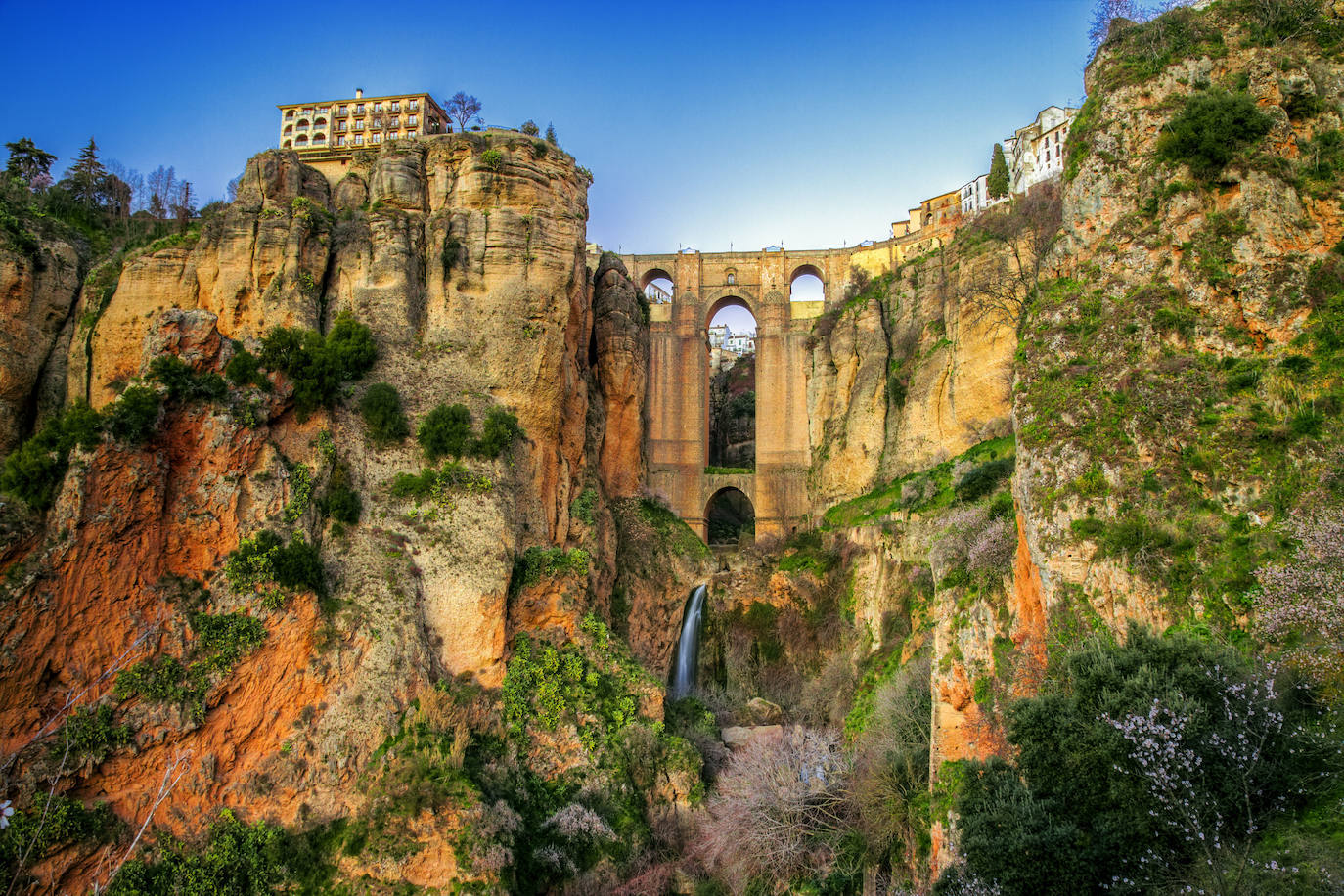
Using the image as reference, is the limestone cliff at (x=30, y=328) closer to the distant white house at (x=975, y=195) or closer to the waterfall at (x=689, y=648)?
the waterfall at (x=689, y=648)

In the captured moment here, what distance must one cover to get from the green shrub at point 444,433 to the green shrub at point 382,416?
0.44 meters

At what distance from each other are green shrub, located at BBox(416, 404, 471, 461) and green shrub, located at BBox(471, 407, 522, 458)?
0.31 m

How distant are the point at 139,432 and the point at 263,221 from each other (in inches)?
288

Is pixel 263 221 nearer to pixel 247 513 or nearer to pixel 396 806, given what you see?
pixel 247 513

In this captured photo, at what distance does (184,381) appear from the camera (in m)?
15.4

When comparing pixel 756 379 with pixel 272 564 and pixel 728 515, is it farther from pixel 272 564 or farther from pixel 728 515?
pixel 272 564

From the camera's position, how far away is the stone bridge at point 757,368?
131 feet

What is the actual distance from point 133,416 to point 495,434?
22.7ft

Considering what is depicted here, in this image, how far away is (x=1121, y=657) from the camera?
365 inches

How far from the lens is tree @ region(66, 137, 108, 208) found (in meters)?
31.5

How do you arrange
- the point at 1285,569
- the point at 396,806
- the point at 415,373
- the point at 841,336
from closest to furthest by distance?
the point at 1285,569 → the point at 396,806 → the point at 415,373 → the point at 841,336

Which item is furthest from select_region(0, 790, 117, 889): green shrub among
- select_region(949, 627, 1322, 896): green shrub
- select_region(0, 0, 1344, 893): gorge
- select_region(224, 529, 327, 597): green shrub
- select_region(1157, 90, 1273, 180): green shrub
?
select_region(1157, 90, 1273, 180): green shrub

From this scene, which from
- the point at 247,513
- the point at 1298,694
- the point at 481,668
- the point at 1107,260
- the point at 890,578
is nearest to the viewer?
the point at 1298,694

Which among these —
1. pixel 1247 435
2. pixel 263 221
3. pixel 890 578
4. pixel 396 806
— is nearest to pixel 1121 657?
pixel 1247 435
